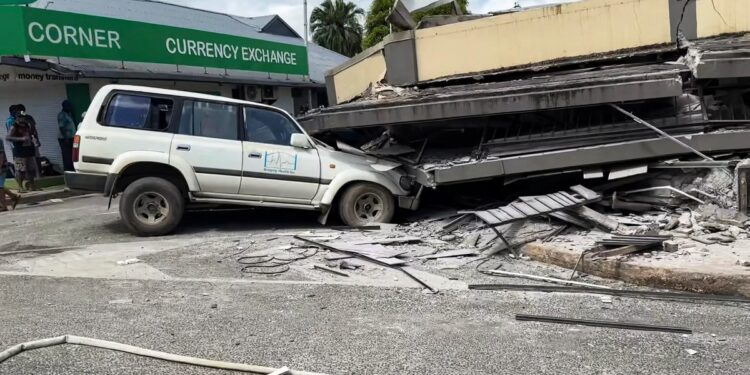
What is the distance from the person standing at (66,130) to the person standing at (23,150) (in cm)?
129

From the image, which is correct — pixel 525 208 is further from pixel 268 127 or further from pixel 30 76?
pixel 30 76

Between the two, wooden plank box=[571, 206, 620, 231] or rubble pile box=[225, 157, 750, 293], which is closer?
rubble pile box=[225, 157, 750, 293]

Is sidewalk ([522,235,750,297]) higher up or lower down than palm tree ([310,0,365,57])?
lower down

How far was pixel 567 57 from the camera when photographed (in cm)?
1004

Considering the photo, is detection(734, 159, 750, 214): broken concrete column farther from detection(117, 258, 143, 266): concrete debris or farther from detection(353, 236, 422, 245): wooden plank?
detection(117, 258, 143, 266): concrete debris

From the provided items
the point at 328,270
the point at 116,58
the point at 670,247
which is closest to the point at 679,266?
the point at 670,247

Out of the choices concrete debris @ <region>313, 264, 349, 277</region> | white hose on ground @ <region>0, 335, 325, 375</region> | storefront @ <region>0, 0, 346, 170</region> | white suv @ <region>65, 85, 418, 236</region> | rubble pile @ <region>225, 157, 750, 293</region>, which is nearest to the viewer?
white hose on ground @ <region>0, 335, 325, 375</region>

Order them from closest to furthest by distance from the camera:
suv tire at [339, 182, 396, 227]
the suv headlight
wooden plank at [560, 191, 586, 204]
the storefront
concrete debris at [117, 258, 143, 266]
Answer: concrete debris at [117, 258, 143, 266]
wooden plank at [560, 191, 586, 204]
suv tire at [339, 182, 396, 227]
the suv headlight
the storefront

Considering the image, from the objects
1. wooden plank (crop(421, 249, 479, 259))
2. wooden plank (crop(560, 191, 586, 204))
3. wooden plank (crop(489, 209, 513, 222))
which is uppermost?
wooden plank (crop(560, 191, 586, 204))

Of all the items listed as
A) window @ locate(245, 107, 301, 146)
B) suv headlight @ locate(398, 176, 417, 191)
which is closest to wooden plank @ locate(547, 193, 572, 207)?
suv headlight @ locate(398, 176, 417, 191)

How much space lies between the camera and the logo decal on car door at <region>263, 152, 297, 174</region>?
8023 mm

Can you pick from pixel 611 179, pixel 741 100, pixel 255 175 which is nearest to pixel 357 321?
pixel 255 175

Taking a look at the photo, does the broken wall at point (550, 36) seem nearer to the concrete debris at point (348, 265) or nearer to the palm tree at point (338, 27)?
the concrete debris at point (348, 265)

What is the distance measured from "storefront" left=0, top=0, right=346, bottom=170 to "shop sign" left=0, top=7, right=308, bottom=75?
2 centimetres
